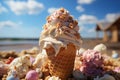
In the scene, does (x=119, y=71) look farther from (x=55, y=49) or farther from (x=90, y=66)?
(x=55, y=49)

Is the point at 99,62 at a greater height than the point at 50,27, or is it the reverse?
the point at 50,27

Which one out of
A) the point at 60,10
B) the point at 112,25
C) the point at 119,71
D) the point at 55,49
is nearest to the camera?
the point at 55,49

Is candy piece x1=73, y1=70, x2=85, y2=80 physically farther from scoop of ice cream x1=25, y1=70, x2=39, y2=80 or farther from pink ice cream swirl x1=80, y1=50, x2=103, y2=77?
scoop of ice cream x1=25, y1=70, x2=39, y2=80

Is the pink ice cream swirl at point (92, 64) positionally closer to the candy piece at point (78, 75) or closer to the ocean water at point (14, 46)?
the candy piece at point (78, 75)

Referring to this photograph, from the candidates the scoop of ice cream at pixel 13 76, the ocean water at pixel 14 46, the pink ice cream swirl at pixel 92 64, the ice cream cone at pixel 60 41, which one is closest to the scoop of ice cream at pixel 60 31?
the ice cream cone at pixel 60 41

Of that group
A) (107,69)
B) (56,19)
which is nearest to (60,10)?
(56,19)

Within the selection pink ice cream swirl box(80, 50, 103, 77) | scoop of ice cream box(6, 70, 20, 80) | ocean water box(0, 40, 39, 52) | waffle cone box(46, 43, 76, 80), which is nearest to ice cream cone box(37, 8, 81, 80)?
waffle cone box(46, 43, 76, 80)

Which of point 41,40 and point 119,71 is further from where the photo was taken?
point 119,71
